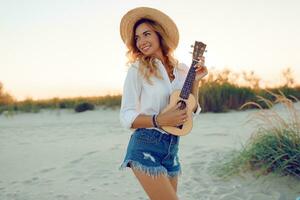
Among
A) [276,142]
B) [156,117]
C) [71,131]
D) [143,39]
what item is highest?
[143,39]

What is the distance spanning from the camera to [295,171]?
473 centimetres

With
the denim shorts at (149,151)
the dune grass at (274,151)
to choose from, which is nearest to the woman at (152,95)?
the denim shorts at (149,151)

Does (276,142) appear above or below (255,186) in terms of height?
above

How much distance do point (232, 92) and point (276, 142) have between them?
6159 mm

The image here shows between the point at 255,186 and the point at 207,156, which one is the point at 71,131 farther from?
the point at 255,186

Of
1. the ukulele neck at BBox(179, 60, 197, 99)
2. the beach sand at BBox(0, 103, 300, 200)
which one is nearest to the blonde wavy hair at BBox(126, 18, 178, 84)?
the ukulele neck at BBox(179, 60, 197, 99)

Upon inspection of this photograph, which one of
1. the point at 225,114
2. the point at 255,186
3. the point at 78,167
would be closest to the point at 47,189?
the point at 78,167

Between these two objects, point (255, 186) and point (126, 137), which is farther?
point (126, 137)

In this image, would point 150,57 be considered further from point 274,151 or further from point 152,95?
point 274,151

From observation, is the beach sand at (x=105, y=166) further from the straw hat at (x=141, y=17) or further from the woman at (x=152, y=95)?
the straw hat at (x=141, y=17)

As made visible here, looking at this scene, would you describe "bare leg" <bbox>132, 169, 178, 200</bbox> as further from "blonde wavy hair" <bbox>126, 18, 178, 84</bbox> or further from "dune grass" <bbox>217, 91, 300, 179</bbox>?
"dune grass" <bbox>217, 91, 300, 179</bbox>

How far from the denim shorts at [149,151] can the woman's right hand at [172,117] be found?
0.08 meters

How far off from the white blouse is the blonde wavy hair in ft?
0.09

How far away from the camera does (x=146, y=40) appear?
278cm
